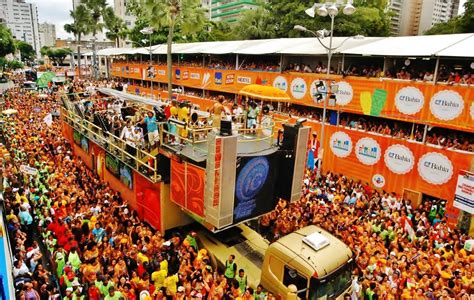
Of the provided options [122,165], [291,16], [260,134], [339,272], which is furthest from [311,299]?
[291,16]

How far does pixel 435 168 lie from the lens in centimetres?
1716

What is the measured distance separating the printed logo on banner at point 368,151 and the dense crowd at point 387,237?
5.17ft

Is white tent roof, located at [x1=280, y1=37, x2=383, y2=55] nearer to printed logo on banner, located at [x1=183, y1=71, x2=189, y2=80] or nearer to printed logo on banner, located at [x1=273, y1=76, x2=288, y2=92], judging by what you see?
printed logo on banner, located at [x1=273, y1=76, x2=288, y2=92]

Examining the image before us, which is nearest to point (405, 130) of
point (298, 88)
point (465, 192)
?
point (465, 192)

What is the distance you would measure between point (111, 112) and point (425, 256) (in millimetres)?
15253

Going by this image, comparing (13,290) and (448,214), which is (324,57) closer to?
(448,214)

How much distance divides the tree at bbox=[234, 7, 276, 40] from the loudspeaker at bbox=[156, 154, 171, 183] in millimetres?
35859

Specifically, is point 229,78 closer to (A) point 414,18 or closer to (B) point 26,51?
(A) point 414,18

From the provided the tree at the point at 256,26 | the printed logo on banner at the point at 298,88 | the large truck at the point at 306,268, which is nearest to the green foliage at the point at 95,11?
the tree at the point at 256,26

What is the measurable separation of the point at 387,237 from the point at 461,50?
358 inches

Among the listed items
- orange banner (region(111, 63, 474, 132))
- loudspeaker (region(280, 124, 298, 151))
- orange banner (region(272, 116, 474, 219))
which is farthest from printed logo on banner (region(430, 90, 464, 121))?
loudspeaker (region(280, 124, 298, 151))

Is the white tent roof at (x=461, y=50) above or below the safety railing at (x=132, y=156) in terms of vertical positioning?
above

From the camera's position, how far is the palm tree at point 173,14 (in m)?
26.9

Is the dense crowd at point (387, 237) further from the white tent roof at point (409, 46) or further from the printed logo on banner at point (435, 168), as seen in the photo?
the white tent roof at point (409, 46)
